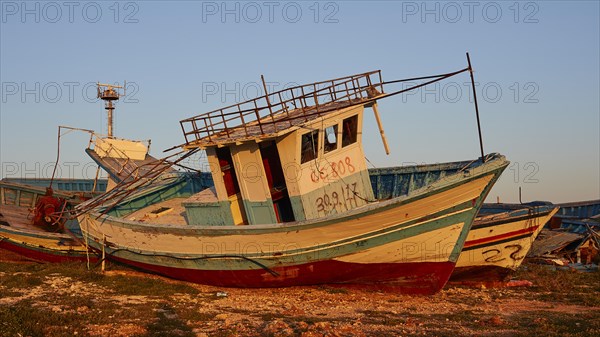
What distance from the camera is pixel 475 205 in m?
12.5

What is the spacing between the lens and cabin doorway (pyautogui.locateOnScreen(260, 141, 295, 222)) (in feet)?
47.1

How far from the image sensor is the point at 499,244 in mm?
14906

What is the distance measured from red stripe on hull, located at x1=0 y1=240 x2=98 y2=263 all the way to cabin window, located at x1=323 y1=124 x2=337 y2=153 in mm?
9377

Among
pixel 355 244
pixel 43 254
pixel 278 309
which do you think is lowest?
pixel 278 309

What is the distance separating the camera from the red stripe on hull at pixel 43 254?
19.0 m

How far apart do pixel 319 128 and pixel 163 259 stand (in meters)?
5.41

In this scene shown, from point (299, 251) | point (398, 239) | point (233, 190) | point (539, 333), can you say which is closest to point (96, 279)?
point (233, 190)

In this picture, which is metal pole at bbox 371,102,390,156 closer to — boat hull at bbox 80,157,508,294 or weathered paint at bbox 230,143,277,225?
boat hull at bbox 80,157,508,294

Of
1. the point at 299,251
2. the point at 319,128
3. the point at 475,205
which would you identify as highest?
the point at 319,128

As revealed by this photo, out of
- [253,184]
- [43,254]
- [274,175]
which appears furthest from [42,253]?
[274,175]

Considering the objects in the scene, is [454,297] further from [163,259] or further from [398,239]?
[163,259]

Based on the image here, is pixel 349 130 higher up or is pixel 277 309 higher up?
pixel 349 130

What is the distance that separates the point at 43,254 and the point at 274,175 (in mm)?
9332

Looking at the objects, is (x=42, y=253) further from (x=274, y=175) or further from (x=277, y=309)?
(x=277, y=309)
